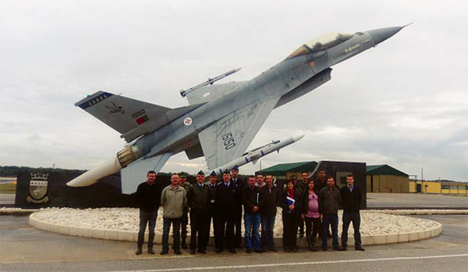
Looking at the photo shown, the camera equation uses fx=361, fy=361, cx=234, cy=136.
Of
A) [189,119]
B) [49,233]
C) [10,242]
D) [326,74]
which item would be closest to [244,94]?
[189,119]

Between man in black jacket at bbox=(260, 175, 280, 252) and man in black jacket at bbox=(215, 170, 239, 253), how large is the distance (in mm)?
628

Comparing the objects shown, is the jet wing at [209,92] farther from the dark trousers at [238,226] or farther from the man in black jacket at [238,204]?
the dark trousers at [238,226]

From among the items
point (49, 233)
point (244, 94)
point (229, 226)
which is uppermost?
point (244, 94)

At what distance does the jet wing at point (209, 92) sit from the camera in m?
15.3

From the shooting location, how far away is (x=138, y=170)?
572 inches

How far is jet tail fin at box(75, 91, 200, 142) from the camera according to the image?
557 inches

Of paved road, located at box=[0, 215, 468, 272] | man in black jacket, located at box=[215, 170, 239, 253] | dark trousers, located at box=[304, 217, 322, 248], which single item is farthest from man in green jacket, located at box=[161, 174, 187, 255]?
dark trousers, located at box=[304, 217, 322, 248]

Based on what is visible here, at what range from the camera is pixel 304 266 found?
6.34 meters

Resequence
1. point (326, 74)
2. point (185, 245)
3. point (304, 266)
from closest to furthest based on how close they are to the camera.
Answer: point (304, 266) → point (185, 245) → point (326, 74)

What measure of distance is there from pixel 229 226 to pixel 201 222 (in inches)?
24.5

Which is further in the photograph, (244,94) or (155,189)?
(244,94)

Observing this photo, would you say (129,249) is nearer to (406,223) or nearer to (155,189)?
(155,189)

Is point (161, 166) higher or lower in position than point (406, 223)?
higher

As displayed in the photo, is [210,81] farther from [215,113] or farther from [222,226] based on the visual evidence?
[222,226]
